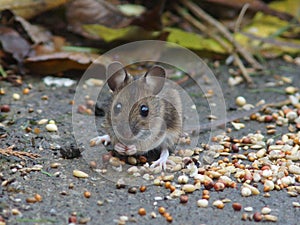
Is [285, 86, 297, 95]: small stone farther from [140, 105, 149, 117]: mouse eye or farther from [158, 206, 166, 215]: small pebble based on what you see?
[158, 206, 166, 215]: small pebble

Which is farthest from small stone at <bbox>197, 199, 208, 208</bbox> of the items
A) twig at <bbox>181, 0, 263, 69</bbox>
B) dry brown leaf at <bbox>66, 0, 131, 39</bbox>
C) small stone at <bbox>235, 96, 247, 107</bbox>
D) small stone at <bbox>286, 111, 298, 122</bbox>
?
dry brown leaf at <bbox>66, 0, 131, 39</bbox>

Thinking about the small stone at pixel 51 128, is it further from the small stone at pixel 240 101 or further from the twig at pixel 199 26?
the twig at pixel 199 26

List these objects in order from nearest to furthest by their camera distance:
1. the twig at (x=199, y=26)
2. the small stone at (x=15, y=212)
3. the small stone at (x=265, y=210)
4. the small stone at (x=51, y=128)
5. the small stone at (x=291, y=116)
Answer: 1. the small stone at (x=15, y=212)
2. the small stone at (x=265, y=210)
3. the small stone at (x=51, y=128)
4. the small stone at (x=291, y=116)
5. the twig at (x=199, y=26)

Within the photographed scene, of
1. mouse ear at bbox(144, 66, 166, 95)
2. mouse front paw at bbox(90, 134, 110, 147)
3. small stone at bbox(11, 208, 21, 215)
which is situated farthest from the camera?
mouse front paw at bbox(90, 134, 110, 147)

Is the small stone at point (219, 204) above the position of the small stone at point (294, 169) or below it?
above

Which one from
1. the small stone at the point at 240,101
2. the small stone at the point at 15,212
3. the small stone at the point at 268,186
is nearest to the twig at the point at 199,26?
the small stone at the point at 240,101

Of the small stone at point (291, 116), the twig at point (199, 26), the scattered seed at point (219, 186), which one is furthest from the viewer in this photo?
the twig at point (199, 26)

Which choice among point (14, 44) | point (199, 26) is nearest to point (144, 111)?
point (14, 44)

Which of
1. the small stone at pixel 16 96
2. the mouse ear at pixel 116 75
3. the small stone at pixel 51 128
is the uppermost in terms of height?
the mouse ear at pixel 116 75
